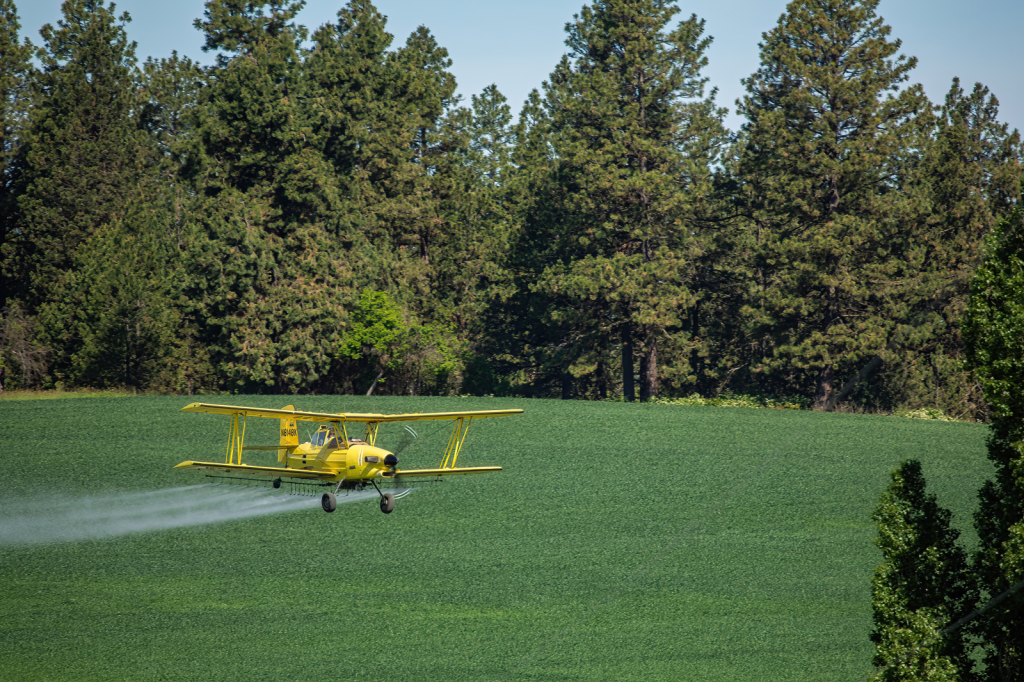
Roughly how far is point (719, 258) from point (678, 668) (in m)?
44.3

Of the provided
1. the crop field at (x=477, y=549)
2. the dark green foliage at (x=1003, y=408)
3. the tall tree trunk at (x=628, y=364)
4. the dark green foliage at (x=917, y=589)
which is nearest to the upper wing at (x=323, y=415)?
the dark green foliage at (x=917, y=589)

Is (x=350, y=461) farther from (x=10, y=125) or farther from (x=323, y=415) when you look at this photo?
(x=10, y=125)

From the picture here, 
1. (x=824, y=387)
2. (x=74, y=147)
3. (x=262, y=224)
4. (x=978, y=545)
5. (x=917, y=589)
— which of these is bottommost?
(x=917, y=589)

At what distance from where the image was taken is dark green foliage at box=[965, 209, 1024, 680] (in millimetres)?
14484

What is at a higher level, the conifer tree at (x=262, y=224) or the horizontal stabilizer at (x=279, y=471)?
the conifer tree at (x=262, y=224)

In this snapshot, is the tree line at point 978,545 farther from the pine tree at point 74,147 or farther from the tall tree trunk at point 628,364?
the pine tree at point 74,147

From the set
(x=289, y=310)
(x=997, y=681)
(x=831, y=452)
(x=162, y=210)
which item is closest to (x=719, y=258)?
(x=831, y=452)

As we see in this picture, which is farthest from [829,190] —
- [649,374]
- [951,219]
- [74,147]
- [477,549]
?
[74,147]

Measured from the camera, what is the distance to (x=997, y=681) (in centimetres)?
1650

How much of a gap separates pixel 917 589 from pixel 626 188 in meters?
51.8

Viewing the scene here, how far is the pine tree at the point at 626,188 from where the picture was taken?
6550cm

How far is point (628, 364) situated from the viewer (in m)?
68.7

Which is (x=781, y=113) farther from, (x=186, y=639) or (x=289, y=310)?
(x=186, y=639)

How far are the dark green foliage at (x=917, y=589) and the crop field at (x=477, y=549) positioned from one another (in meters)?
13.3
